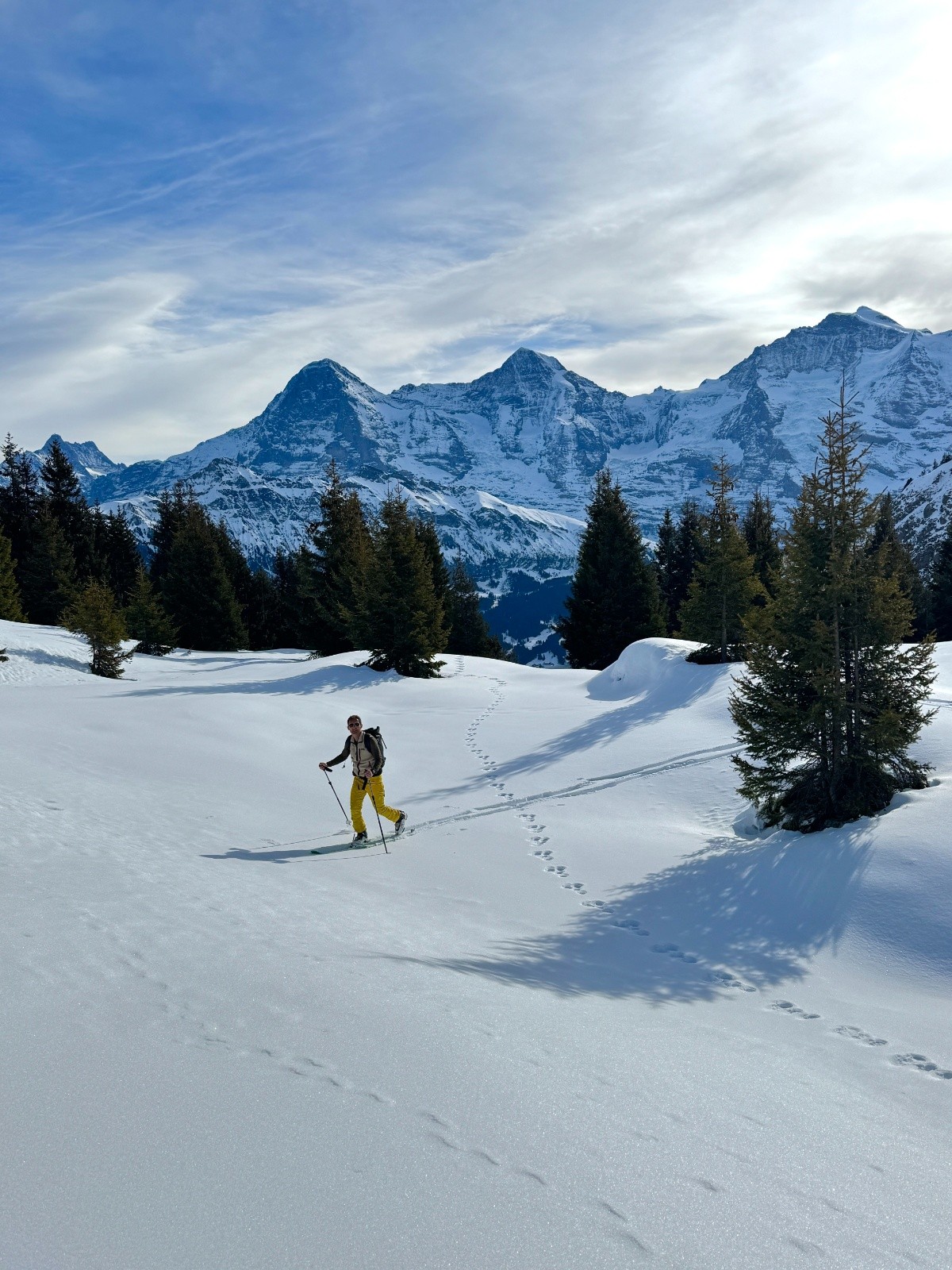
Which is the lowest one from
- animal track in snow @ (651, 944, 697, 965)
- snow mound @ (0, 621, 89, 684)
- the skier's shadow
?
animal track in snow @ (651, 944, 697, 965)

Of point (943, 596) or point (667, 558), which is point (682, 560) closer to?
point (667, 558)

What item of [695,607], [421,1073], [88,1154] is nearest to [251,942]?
[421,1073]

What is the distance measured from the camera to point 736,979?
6.95 metres

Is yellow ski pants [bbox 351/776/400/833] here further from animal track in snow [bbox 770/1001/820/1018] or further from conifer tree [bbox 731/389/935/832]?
animal track in snow [bbox 770/1001/820/1018]

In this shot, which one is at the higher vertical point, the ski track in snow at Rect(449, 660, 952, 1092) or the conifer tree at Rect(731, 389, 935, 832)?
the conifer tree at Rect(731, 389, 935, 832)

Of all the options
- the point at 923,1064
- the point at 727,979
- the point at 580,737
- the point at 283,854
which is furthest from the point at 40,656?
the point at 923,1064

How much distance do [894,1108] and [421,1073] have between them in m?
2.94

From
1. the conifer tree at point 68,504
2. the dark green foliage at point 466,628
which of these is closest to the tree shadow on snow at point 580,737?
the dark green foliage at point 466,628

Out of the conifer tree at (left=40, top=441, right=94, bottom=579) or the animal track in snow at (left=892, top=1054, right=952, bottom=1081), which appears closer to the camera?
the animal track in snow at (left=892, top=1054, right=952, bottom=1081)

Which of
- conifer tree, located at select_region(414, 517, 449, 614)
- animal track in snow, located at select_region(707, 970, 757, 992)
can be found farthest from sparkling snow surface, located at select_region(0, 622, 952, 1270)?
conifer tree, located at select_region(414, 517, 449, 614)

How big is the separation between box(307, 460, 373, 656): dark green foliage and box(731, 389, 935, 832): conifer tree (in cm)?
2568

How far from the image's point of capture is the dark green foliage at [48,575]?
44453mm

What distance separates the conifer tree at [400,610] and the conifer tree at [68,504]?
33.8 metres

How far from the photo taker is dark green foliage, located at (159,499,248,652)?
45.2m
